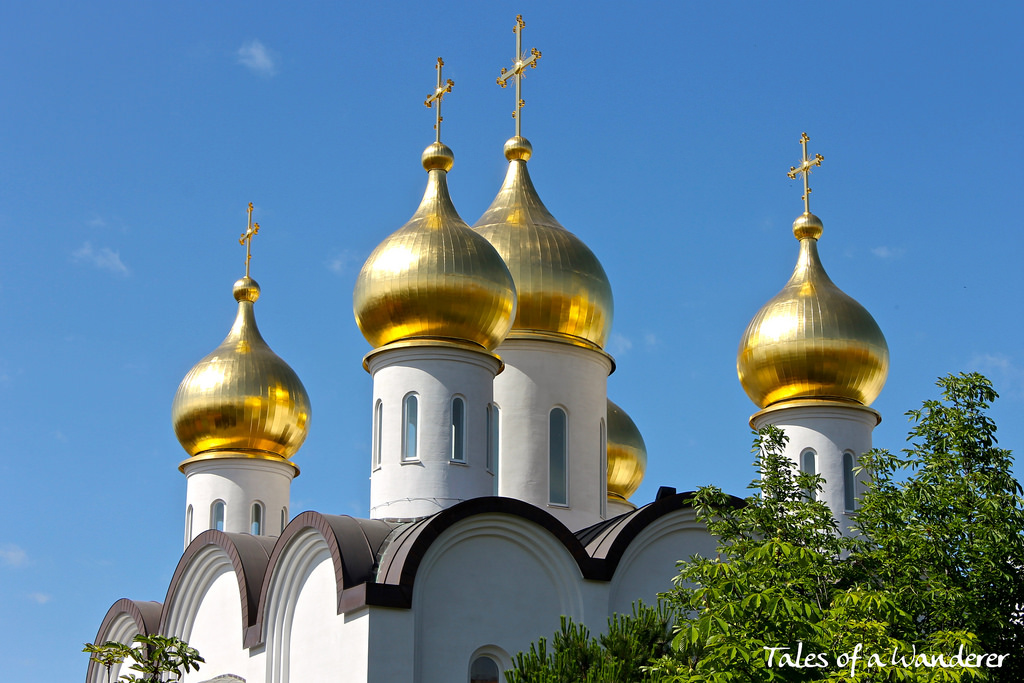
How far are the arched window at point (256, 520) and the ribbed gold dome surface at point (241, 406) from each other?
2.47ft

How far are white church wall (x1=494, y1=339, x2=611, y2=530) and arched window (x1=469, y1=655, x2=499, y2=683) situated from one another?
3379mm

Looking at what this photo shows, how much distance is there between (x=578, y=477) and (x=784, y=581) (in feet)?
22.4

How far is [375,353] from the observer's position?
668 inches

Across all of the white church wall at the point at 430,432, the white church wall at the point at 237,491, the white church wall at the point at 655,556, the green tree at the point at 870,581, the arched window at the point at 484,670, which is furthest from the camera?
the white church wall at the point at 237,491

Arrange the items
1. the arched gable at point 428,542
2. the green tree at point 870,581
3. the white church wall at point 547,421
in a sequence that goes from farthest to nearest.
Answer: the white church wall at point 547,421 < the arched gable at point 428,542 < the green tree at point 870,581

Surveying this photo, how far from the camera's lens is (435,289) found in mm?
16656

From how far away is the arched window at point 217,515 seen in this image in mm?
20719

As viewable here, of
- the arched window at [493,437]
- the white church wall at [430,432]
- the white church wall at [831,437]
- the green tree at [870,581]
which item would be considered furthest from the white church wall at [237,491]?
the green tree at [870,581]

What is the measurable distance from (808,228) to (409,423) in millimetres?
7362

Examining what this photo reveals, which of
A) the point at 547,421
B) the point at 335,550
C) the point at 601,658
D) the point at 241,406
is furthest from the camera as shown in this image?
the point at 241,406

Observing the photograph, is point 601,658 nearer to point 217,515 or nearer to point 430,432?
point 430,432

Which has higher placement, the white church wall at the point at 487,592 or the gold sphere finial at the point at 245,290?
the gold sphere finial at the point at 245,290

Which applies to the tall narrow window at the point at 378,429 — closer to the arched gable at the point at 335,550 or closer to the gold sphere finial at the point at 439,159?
the arched gable at the point at 335,550

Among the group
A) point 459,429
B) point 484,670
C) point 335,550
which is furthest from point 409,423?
point 484,670
